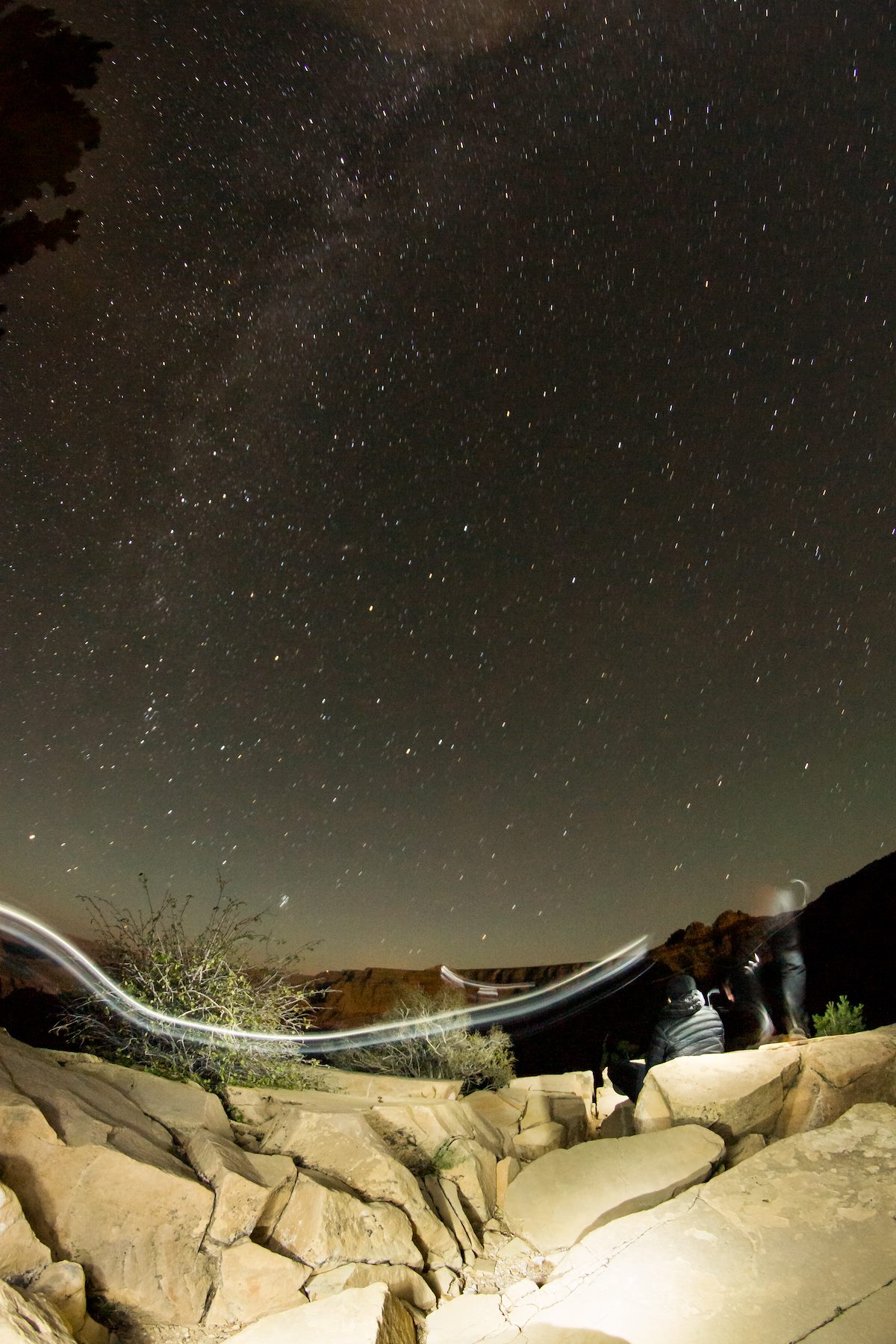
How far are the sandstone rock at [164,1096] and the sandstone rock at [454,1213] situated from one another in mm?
2644

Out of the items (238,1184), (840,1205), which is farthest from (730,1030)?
(238,1184)

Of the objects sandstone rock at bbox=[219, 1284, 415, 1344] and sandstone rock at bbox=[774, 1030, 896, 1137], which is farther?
sandstone rock at bbox=[774, 1030, 896, 1137]

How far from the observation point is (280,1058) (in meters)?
13.0

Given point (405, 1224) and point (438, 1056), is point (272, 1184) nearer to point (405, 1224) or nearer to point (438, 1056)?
point (405, 1224)

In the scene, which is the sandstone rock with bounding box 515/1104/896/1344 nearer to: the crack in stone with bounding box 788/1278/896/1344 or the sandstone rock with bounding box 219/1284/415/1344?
the crack in stone with bounding box 788/1278/896/1344

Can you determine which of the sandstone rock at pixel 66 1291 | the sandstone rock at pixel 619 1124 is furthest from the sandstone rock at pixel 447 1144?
the sandstone rock at pixel 66 1291

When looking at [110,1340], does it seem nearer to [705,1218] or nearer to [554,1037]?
[705,1218]

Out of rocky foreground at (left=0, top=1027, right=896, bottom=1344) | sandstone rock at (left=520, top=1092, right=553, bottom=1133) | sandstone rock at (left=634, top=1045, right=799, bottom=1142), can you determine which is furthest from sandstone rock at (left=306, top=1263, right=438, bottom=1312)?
sandstone rock at (left=520, top=1092, right=553, bottom=1133)

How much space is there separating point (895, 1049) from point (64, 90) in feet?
60.4

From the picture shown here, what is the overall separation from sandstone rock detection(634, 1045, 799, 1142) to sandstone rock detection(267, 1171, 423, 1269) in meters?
4.85

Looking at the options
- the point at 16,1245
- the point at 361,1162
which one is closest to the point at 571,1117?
the point at 361,1162

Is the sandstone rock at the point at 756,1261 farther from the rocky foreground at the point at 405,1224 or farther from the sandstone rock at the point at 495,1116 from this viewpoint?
the sandstone rock at the point at 495,1116

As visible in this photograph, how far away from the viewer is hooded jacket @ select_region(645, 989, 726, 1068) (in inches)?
632

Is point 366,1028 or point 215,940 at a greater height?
point 215,940
